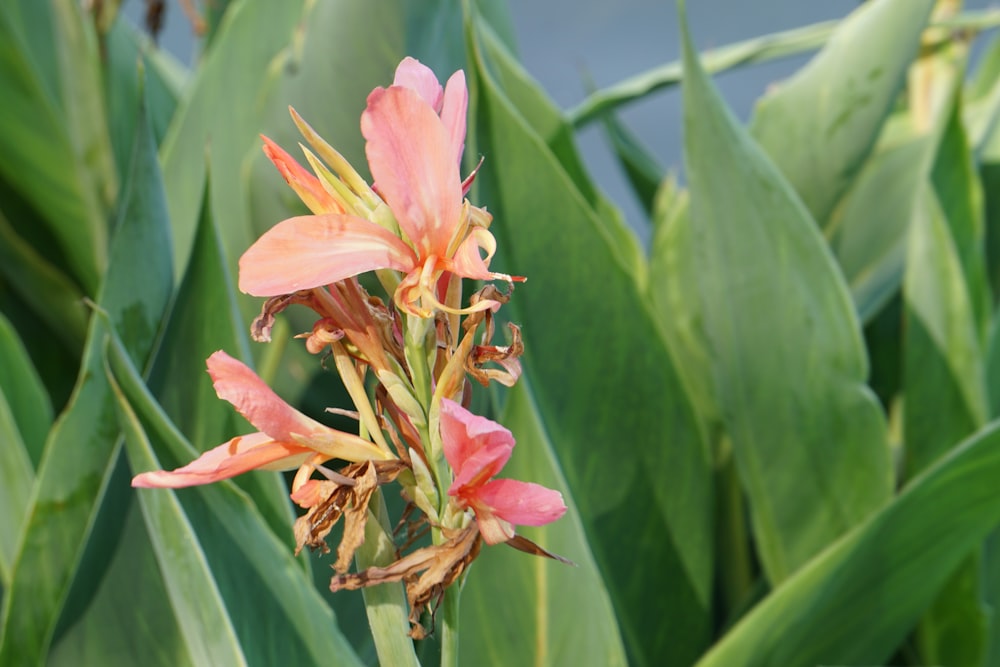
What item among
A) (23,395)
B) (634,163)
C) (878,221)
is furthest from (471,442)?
(634,163)

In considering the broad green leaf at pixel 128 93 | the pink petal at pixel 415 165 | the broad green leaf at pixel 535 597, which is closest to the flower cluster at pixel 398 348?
the pink petal at pixel 415 165

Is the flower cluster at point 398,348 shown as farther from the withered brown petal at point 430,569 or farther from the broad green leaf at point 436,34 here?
the broad green leaf at point 436,34

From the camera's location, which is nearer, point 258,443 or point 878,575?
point 258,443

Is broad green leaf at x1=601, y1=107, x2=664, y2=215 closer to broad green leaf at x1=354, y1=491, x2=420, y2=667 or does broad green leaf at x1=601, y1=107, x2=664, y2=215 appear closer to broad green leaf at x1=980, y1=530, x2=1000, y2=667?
broad green leaf at x1=980, y1=530, x2=1000, y2=667

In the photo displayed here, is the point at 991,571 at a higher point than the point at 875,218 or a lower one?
lower

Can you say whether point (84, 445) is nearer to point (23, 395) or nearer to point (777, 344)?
point (23, 395)

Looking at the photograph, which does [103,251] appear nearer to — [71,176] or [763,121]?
[71,176]
